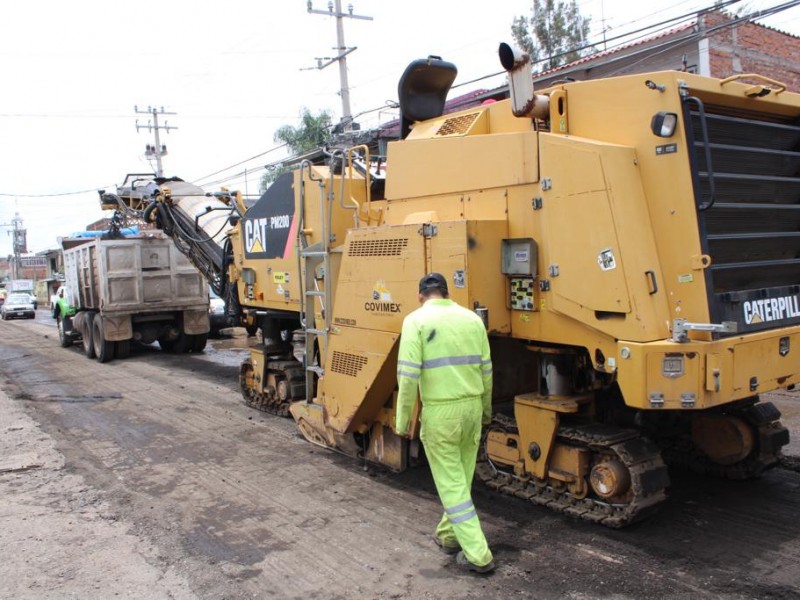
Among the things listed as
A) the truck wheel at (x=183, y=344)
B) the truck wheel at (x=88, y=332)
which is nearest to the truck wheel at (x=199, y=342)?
the truck wheel at (x=183, y=344)

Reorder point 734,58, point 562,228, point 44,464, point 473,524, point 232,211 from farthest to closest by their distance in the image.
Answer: point 734,58 → point 232,211 → point 44,464 → point 562,228 → point 473,524

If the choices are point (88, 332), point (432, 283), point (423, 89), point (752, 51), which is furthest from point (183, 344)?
point (752, 51)

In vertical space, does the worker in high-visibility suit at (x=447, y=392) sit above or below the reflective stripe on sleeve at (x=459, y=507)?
above

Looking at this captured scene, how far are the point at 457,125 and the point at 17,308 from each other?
1273 inches

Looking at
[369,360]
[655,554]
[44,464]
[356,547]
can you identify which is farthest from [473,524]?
[44,464]

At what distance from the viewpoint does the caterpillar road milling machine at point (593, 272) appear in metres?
3.87

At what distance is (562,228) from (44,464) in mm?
5158

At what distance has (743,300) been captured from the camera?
4047 millimetres

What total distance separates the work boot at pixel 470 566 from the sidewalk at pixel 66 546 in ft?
4.85

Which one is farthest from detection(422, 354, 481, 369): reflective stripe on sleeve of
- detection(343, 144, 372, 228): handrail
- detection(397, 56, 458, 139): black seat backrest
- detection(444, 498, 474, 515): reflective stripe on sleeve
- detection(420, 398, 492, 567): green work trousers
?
detection(397, 56, 458, 139): black seat backrest

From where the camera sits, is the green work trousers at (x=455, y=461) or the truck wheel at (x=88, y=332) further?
the truck wheel at (x=88, y=332)

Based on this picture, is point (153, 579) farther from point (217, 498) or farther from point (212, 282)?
point (212, 282)

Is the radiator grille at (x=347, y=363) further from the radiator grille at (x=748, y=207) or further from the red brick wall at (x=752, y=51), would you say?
the red brick wall at (x=752, y=51)

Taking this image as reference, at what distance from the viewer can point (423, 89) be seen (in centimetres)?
584
